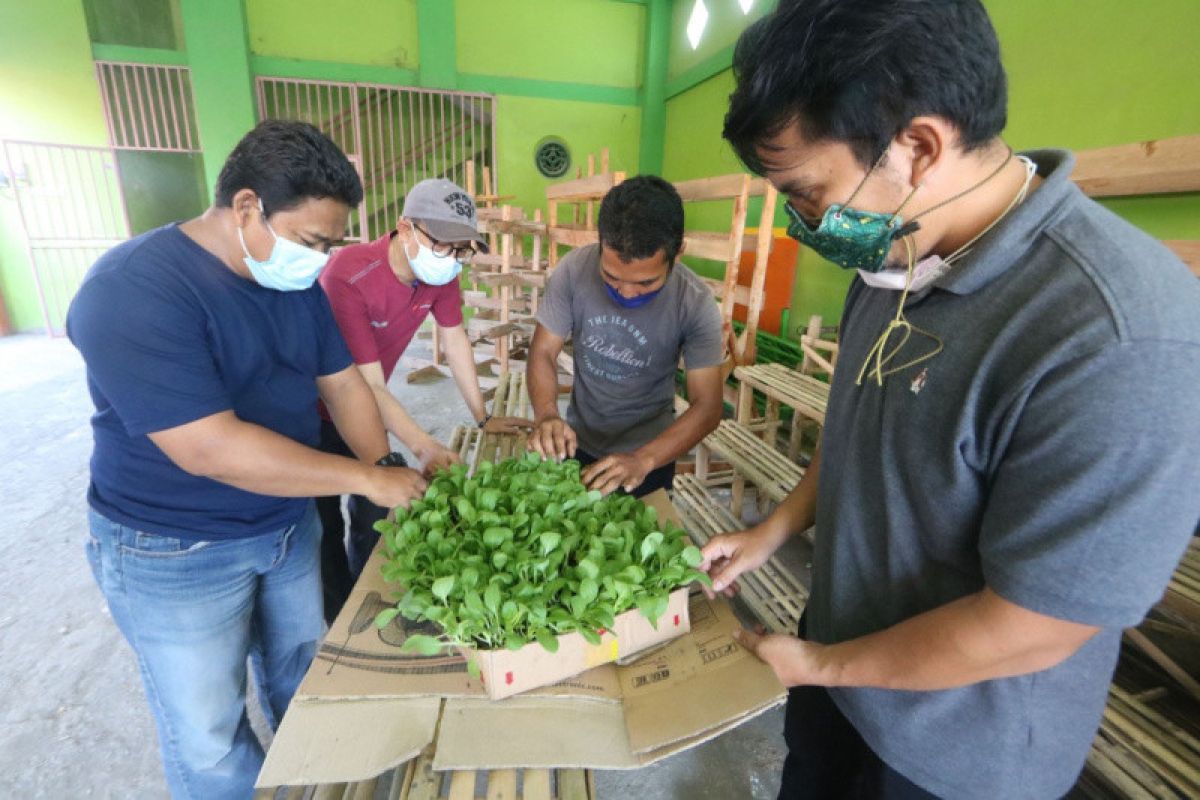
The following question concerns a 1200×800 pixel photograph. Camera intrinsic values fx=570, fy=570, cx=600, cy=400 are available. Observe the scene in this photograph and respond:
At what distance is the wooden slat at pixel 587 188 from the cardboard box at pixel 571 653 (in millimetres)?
3317

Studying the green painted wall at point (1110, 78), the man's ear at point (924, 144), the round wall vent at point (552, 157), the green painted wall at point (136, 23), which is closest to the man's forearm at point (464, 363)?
the man's ear at point (924, 144)

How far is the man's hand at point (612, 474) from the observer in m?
1.67

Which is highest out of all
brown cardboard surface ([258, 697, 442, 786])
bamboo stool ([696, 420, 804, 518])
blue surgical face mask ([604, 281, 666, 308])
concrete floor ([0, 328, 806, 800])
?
blue surgical face mask ([604, 281, 666, 308])

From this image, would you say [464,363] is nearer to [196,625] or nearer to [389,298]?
[389,298]

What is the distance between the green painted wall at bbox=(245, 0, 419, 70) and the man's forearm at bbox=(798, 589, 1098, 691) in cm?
850

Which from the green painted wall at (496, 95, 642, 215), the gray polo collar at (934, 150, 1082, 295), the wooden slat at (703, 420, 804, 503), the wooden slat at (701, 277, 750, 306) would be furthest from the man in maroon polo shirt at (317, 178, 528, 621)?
the green painted wall at (496, 95, 642, 215)

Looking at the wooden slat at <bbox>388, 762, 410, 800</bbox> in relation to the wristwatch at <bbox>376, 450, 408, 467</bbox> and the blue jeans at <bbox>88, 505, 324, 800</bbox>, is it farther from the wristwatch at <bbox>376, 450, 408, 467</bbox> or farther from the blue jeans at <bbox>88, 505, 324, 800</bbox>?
the wristwatch at <bbox>376, 450, 408, 467</bbox>

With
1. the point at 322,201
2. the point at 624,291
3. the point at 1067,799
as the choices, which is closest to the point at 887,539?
the point at 624,291

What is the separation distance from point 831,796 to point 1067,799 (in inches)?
53.1

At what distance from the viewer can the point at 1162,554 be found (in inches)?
25.5

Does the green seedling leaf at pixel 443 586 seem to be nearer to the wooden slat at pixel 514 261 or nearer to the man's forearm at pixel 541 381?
the man's forearm at pixel 541 381

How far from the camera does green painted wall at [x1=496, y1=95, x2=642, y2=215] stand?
7750 millimetres

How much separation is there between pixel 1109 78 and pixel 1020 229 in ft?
9.48

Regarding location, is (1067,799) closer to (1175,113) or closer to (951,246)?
(951,246)
